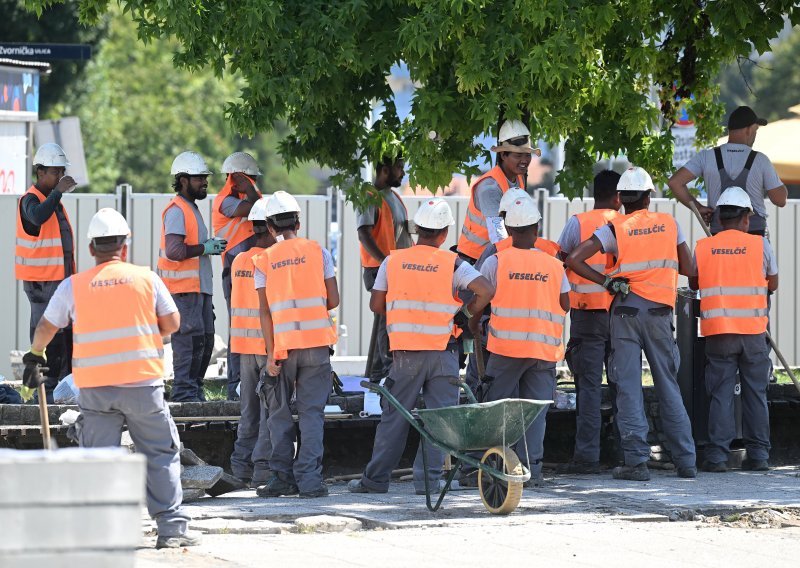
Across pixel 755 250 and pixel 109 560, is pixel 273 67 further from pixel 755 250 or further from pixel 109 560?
pixel 109 560

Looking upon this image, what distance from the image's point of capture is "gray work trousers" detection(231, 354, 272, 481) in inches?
452

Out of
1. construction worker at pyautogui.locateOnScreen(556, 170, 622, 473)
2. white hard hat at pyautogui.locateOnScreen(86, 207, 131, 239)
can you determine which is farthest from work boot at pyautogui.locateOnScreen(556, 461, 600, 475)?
white hard hat at pyautogui.locateOnScreen(86, 207, 131, 239)

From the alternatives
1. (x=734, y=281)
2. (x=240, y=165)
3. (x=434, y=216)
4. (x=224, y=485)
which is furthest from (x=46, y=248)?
(x=734, y=281)

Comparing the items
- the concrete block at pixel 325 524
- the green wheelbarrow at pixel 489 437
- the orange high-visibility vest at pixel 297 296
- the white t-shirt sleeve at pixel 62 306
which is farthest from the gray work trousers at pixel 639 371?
the white t-shirt sleeve at pixel 62 306

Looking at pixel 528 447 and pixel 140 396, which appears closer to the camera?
pixel 140 396

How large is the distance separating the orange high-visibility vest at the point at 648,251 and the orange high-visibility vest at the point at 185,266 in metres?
3.57

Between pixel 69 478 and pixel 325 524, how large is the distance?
139 inches

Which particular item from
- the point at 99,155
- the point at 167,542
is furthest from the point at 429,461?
the point at 99,155

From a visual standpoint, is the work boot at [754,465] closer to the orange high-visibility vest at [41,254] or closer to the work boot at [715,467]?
the work boot at [715,467]

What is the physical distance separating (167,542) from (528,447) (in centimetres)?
331

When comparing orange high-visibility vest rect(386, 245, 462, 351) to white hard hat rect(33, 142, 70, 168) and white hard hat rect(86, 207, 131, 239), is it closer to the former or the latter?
white hard hat rect(86, 207, 131, 239)

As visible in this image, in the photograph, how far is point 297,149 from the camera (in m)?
13.4

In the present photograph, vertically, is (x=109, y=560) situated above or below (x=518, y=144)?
below

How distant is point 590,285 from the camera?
12.4 metres
